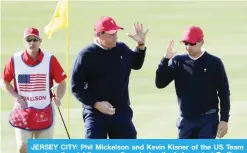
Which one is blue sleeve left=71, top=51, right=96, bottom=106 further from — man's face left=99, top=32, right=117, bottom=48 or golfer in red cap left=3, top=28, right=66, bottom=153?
golfer in red cap left=3, top=28, right=66, bottom=153

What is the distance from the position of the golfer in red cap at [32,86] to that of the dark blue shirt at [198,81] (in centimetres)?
127

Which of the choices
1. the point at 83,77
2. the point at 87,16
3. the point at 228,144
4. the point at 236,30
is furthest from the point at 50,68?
the point at 87,16

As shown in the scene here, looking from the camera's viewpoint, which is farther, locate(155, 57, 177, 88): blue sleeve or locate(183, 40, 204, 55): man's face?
locate(155, 57, 177, 88): blue sleeve

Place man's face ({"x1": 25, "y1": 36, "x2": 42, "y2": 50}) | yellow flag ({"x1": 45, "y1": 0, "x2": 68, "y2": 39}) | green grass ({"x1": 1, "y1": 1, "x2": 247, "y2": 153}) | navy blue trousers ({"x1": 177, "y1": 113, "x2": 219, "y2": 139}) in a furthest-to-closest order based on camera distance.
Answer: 1. green grass ({"x1": 1, "y1": 1, "x2": 247, "y2": 153})
2. yellow flag ({"x1": 45, "y1": 0, "x2": 68, "y2": 39})
3. man's face ({"x1": 25, "y1": 36, "x2": 42, "y2": 50})
4. navy blue trousers ({"x1": 177, "y1": 113, "x2": 219, "y2": 139})

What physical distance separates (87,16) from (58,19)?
12.8 m

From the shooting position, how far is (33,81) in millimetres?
11453

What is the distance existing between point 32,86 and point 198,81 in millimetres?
1877

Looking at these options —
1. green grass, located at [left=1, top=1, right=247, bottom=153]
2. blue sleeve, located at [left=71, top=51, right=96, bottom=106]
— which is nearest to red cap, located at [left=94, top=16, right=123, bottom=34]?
blue sleeve, located at [left=71, top=51, right=96, bottom=106]

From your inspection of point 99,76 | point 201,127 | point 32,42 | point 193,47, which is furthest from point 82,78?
point 201,127

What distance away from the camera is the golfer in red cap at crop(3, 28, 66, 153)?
11461 millimetres

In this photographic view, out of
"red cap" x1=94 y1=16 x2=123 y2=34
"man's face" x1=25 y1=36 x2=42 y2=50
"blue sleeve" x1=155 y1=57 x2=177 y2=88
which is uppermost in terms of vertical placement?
"red cap" x1=94 y1=16 x2=123 y2=34

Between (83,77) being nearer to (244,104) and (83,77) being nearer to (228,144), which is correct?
(228,144)

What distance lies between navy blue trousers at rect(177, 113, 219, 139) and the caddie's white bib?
5.28ft

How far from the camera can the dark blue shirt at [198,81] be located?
36.7 ft
